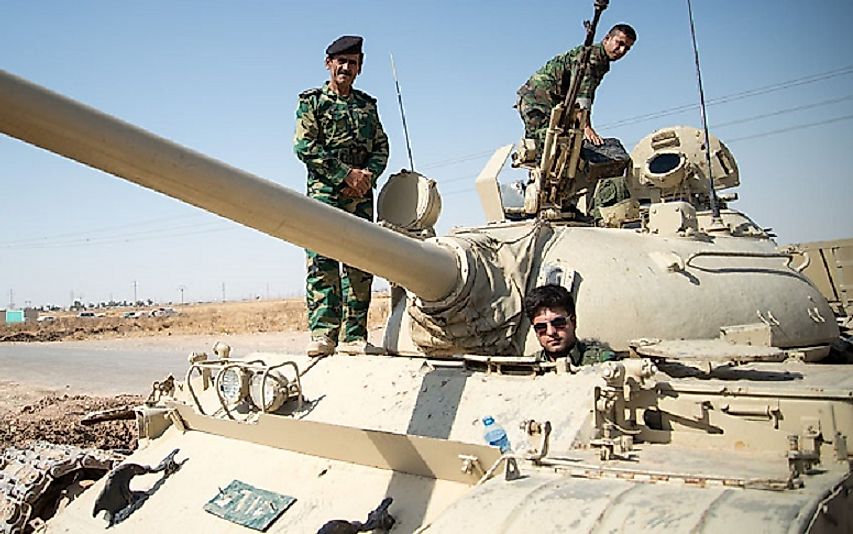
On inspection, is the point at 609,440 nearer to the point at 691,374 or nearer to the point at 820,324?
the point at 691,374

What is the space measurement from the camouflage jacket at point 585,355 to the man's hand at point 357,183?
2611 millimetres

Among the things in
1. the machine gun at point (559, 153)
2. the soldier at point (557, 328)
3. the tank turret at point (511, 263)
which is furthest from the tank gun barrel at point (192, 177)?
the machine gun at point (559, 153)

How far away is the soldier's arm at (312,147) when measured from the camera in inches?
292

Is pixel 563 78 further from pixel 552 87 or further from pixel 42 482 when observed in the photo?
pixel 42 482

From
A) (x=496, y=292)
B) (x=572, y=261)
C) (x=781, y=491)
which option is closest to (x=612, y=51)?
(x=572, y=261)

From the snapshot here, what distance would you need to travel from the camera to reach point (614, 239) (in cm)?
692

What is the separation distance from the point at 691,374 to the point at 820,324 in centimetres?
266

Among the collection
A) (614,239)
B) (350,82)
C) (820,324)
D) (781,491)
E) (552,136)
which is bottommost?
(781,491)

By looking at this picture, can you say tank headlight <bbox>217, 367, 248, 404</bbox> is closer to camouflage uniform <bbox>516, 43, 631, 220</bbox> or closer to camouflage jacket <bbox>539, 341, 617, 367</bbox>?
camouflage jacket <bbox>539, 341, 617, 367</bbox>

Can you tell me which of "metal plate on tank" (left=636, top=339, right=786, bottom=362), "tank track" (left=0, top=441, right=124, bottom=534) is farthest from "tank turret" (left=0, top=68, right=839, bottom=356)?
"tank track" (left=0, top=441, right=124, bottom=534)

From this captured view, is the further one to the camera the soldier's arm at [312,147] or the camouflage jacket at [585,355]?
the soldier's arm at [312,147]

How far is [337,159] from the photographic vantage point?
24.6ft

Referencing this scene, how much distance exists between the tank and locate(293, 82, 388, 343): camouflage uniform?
0.45m

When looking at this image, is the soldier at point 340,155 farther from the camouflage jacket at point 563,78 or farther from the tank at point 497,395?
the camouflage jacket at point 563,78
